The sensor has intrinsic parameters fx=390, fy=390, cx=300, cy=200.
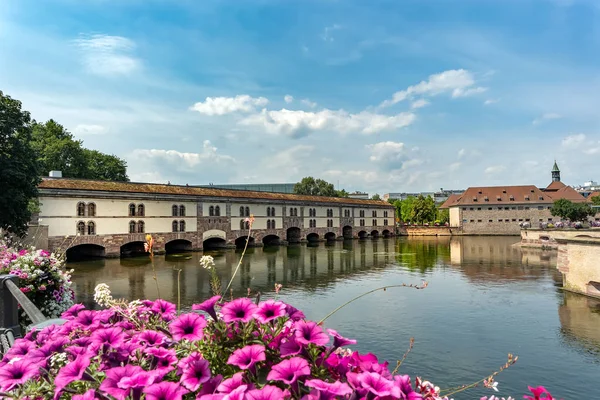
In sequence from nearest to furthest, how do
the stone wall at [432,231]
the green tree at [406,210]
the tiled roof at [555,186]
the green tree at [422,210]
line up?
1. the stone wall at [432,231]
2. the green tree at [422,210]
3. the tiled roof at [555,186]
4. the green tree at [406,210]

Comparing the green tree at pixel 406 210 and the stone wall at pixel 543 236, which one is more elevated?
the green tree at pixel 406 210

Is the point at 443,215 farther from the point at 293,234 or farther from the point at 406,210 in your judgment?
the point at 293,234

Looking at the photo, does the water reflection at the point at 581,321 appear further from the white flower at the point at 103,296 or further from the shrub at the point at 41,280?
the shrub at the point at 41,280

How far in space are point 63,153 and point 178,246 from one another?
71.3 ft

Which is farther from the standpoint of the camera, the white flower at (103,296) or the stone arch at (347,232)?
the stone arch at (347,232)

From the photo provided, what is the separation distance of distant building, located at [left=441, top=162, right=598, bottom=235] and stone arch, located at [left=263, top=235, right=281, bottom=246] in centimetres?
4091

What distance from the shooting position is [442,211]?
97625 mm

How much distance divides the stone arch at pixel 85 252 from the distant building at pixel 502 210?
207 ft

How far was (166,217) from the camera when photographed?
128ft

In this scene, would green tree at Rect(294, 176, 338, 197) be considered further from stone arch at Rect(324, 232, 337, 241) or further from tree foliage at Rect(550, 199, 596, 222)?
tree foliage at Rect(550, 199, 596, 222)

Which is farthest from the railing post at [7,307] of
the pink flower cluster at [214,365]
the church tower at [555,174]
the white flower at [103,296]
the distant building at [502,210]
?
the church tower at [555,174]

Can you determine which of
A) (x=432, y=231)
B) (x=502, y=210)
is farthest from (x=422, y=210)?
(x=502, y=210)

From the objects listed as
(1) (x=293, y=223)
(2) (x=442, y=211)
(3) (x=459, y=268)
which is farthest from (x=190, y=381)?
(2) (x=442, y=211)

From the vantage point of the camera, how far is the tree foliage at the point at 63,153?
48.7m
